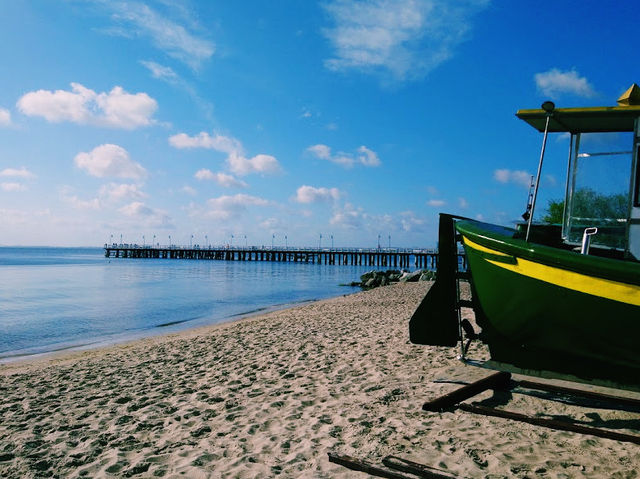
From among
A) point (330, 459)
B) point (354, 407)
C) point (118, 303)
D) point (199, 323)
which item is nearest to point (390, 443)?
point (330, 459)

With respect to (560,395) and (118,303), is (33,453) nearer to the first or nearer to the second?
(560,395)

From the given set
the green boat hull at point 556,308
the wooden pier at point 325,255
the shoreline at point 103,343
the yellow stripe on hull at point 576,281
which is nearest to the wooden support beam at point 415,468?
the green boat hull at point 556,308

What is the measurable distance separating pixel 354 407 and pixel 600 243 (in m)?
3.23

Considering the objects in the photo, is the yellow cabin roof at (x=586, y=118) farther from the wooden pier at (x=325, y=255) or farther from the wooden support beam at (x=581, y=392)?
the wooden pier at (x=325, y=255)

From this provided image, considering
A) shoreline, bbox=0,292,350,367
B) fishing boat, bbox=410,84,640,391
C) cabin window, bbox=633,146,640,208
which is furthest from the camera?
shoreline, bbox=0,292,350,367

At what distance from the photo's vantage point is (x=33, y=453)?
14.3ft

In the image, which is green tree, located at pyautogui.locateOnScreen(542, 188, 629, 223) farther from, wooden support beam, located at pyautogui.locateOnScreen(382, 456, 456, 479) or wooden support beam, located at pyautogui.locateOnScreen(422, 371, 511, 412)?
wooden support beam, located at pyautogui.locateOnScreen(382, 456, 456, 479)

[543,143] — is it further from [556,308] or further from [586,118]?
[556,308]

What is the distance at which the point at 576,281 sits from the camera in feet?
12.8

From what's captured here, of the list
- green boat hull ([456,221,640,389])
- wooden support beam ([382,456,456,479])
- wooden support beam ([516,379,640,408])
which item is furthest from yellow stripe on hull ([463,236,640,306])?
wooden support beam ([516,379,640,408])

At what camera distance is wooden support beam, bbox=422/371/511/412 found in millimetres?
5055

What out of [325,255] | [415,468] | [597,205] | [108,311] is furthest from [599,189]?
[325,255]

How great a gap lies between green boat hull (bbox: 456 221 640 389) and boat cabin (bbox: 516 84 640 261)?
750 mm

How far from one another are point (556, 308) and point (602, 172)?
1.76 metres
